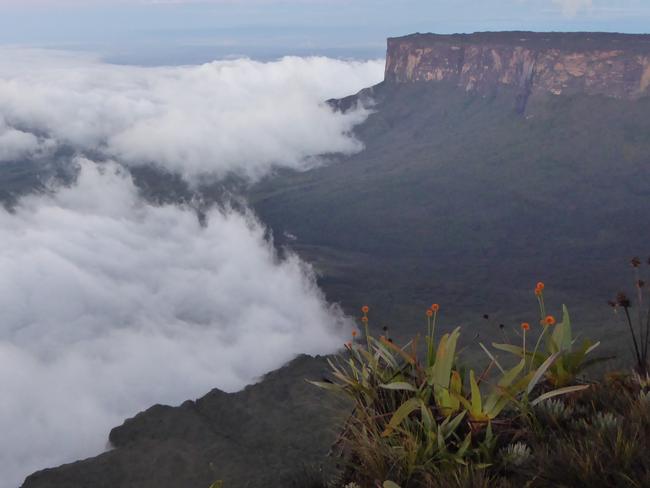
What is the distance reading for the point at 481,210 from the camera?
13388 cm

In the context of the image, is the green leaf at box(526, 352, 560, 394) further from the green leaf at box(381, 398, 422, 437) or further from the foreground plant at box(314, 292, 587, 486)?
the green leaf at box(381, 398, 422, 437)

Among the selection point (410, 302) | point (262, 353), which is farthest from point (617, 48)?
point (262, 353)

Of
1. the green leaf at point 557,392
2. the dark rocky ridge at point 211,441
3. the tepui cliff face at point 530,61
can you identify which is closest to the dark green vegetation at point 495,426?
the green leaf at point 557,392

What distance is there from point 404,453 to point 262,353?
440 feet

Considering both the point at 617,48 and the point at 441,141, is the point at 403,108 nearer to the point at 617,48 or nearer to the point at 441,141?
the point at 441,141

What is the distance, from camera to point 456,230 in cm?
12975

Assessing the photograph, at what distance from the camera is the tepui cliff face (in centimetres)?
12975

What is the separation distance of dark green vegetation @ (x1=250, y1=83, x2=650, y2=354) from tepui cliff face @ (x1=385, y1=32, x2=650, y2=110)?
337cm

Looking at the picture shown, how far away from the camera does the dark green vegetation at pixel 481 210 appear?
333ft

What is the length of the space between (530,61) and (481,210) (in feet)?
122

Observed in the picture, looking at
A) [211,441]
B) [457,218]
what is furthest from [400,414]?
[457,218]

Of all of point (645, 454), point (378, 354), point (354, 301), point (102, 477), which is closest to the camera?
point (645, 454)

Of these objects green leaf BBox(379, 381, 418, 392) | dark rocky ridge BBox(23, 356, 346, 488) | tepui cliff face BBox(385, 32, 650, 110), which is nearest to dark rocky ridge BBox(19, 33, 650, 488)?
dark rocky ridge BBox(23, 356, 346, 488)

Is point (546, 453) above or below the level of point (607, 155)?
above
